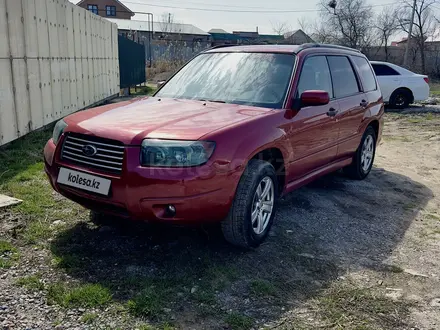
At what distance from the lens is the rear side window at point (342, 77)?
5.43 metres

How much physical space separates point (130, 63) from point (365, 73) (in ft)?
47.5

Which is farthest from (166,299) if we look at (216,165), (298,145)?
(298,145)

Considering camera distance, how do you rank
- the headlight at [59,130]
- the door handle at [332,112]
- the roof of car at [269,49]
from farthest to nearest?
the door handle at [332,112] < the roof of car at [269,49] < the headlight at [59,130]

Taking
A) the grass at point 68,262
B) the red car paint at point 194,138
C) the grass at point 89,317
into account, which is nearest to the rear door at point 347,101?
the red car paint at point 194,138

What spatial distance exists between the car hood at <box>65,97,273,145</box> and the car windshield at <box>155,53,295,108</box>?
197mm

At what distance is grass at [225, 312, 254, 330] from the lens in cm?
284

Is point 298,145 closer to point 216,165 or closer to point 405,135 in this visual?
point 216,165

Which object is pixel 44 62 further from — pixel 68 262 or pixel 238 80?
pixel 68 262

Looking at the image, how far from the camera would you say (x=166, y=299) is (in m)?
3.08

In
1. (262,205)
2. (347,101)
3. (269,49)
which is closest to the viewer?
(262,205)

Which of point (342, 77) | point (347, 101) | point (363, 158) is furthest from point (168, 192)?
point (363, 158)

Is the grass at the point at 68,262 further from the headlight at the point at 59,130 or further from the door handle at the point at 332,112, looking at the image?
the door handle at the point at 332,112

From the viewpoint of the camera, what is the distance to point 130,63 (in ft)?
63.3

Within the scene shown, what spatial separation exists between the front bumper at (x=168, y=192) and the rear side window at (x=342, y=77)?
2533mm
